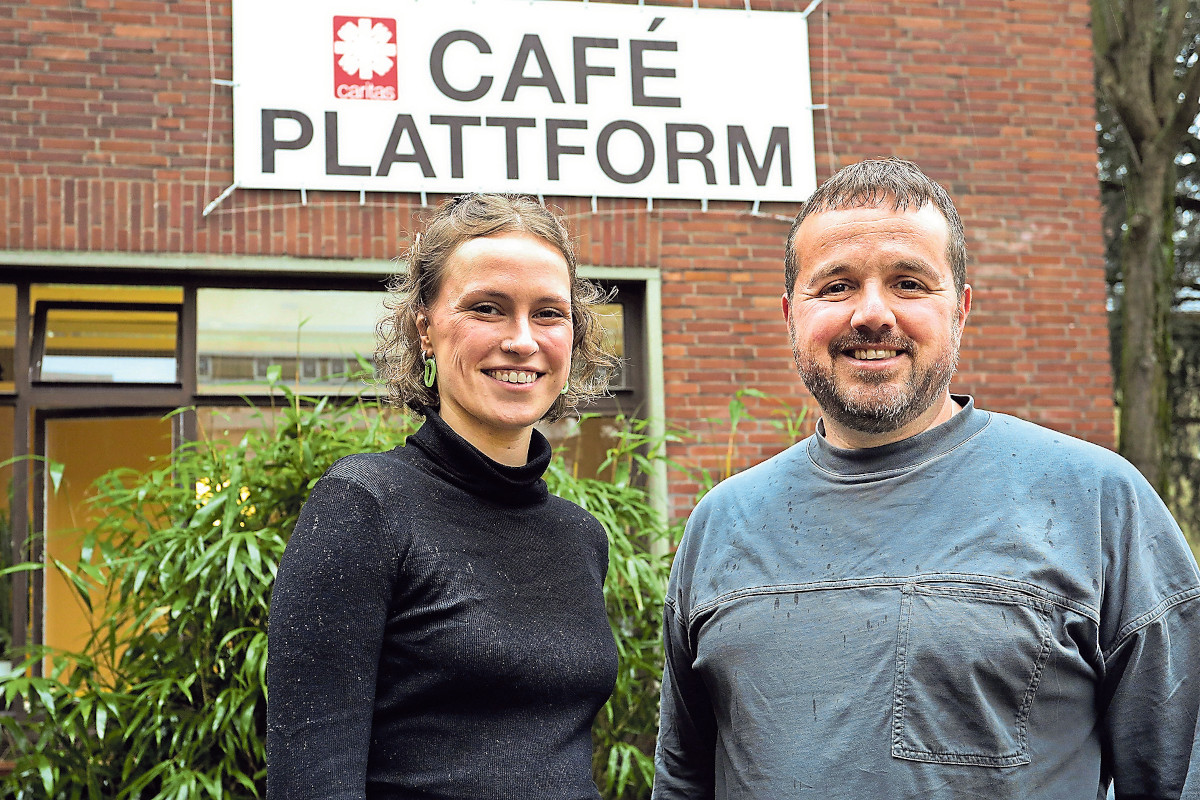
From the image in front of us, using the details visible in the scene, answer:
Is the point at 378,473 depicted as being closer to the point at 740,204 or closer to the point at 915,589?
the point at 915,589

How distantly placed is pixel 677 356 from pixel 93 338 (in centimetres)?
299

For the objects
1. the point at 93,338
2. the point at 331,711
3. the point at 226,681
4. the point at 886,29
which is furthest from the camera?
the point at 886,29

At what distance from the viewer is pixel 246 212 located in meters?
5.79

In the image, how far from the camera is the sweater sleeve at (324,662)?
64.9 inches

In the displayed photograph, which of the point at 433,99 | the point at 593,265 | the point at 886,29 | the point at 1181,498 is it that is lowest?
the point at 1181,498

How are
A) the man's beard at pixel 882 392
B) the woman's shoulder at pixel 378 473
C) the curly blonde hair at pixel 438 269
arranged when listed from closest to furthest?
the woman's shoulder at pixel 378 473 < the man's beard at pixel 882 392 < the curly blonde hair at pixel 438 269

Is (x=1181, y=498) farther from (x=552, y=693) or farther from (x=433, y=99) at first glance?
(x=552, y=693)

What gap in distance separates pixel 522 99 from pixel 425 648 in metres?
4.75

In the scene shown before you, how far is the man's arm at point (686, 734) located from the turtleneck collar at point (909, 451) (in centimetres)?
44

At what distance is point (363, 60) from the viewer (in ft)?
19.5

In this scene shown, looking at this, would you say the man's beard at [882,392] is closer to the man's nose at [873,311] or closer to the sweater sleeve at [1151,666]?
the man's nose at [873,311]

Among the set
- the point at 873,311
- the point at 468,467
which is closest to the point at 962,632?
the point at 873,311

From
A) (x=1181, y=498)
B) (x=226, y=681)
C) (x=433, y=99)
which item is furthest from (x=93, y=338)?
(x=1181, y=498)

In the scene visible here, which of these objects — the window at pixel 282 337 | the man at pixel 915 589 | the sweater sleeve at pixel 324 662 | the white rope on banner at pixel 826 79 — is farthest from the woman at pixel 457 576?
the white rope on banner at pixel 826 79
